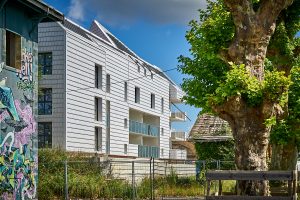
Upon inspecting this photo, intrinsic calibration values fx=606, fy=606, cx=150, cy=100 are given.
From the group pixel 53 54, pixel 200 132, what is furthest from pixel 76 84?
pixel 200 132

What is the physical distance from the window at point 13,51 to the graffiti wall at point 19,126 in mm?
169

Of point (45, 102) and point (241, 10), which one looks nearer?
point (241, 10)

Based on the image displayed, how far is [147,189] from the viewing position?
1093 inches

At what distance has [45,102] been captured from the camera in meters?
40.1

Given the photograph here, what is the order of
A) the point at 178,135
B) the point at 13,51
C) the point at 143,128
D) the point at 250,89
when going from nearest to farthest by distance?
the point at 250,89 → the point at 13,51 → the point at 143,128 → the point at 178,135

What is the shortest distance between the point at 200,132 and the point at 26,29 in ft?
95.8

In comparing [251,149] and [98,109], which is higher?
[98,109]

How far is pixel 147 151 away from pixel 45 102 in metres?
19.9

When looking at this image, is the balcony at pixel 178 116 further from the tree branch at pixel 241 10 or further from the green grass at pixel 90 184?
the tree branch at pixel 241 10

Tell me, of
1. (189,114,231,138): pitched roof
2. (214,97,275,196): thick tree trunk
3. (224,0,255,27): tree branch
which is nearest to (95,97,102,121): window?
(189,114,231,138): pitched roof

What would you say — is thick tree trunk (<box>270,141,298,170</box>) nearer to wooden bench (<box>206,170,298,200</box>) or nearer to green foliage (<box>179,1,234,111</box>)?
green foliage (<box>179,1,234,111</box>)

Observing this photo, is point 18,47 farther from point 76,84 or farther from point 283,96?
point 76,84

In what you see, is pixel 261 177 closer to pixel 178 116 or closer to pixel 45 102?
pixel 45 102

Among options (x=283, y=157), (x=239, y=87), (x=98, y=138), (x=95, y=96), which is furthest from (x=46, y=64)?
(x=239, y=87)
